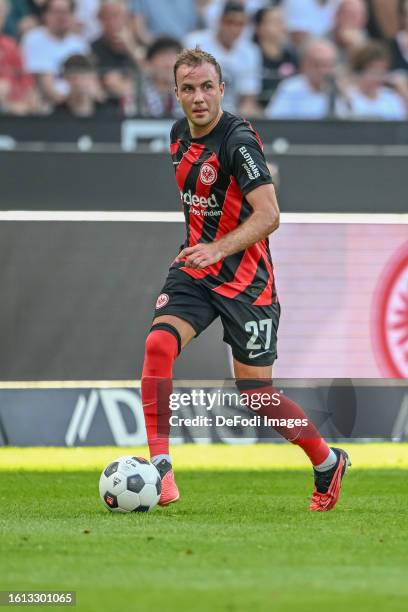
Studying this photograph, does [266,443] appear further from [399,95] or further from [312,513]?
[399,95]

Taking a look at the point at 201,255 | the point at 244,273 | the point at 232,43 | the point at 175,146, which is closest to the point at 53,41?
the point at 232,43

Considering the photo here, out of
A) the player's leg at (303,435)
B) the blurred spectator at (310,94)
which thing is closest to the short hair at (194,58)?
the player's leg at (303,435)

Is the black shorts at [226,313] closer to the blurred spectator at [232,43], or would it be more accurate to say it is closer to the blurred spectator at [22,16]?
the blurred spectator at [232,43]

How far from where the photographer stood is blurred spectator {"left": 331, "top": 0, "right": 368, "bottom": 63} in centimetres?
1544

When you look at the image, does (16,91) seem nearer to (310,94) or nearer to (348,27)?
(310,94)

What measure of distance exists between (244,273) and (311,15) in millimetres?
9288

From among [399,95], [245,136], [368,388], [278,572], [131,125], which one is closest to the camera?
[278,572]

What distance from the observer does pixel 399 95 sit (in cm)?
1488

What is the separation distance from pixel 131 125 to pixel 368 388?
4393 mm

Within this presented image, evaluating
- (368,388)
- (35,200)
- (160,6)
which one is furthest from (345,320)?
(160,6)

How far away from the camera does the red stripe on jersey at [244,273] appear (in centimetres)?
702

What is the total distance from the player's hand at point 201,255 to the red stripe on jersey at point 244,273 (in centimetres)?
45

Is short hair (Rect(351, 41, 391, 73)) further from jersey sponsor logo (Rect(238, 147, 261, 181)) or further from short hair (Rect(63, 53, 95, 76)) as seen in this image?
jersey sponsor logo (Rect(238, 147, 261, 181))

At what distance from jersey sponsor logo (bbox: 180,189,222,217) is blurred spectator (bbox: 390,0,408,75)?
913cm
